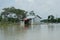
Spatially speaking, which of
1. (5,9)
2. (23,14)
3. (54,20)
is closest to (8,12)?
(5,9)

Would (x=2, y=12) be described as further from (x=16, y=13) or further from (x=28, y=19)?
(x=28, y=19)

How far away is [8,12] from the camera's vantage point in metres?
A: 43.9

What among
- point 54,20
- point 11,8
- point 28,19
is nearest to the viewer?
point 28,19

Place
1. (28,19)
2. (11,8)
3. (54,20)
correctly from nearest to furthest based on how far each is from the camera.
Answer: (28,19)
(11,8)
(54,20)

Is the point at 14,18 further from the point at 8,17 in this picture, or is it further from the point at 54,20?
the point at 54,20

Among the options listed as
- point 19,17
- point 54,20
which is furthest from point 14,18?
point 54,20

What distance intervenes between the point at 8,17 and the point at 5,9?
219 cm

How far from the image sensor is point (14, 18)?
46.0m

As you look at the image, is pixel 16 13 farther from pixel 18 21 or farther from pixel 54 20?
pixel 54 20

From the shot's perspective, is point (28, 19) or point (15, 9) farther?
point (15, 9)

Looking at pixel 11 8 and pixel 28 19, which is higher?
pixel 11 8

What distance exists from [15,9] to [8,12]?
213cm

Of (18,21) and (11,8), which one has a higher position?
(11,8)

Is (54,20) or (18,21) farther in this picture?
(54,20)
